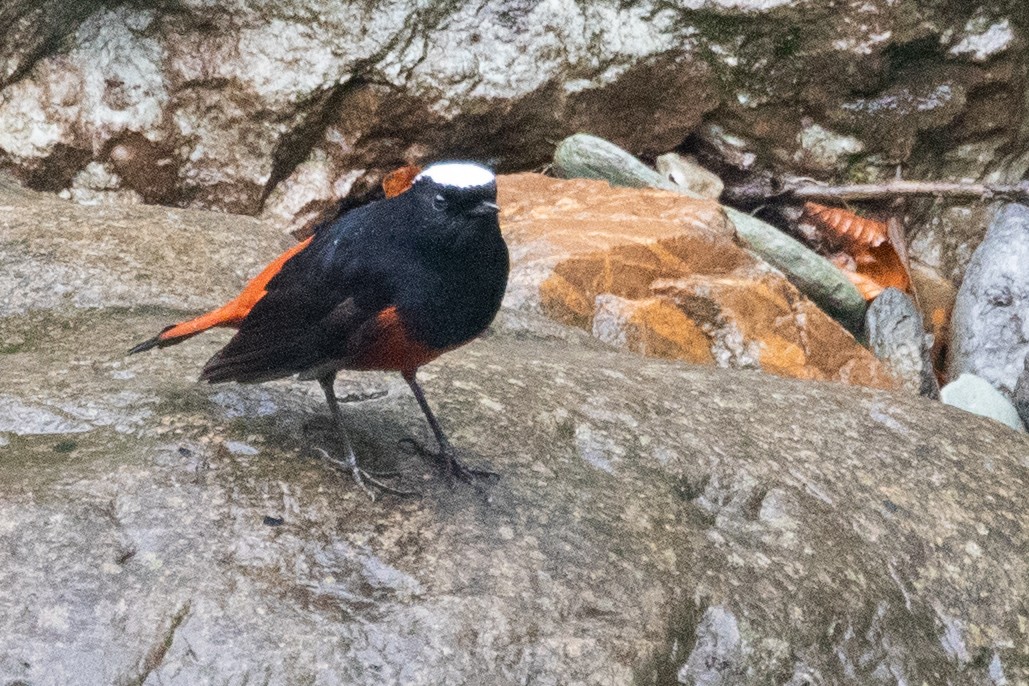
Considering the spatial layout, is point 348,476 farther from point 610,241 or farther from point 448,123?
point 448,123

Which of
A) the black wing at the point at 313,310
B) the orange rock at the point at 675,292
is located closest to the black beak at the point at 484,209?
the black wing at the point at 313,310

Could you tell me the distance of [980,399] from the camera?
5.07 meters

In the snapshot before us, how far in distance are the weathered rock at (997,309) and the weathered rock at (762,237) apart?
1.80 feet

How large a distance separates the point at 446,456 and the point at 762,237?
10.8 ft

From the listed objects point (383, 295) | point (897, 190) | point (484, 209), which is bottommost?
point (897, 190)

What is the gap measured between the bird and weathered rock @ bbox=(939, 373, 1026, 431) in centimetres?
303

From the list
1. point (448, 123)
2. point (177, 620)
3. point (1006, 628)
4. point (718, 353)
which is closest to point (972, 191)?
point (718, 353)

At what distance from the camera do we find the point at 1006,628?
2965mm

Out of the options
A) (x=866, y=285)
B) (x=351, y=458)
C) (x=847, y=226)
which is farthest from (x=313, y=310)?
(x=847, y=226)

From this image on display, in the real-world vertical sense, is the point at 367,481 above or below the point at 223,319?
below

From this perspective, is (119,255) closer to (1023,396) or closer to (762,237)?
(762,237)

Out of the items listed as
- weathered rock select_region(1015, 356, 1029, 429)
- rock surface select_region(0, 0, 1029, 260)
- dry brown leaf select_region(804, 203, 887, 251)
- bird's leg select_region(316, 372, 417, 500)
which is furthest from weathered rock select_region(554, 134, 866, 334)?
bird's leg select_region(316, 372, 417, 500)

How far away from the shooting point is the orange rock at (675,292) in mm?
4711

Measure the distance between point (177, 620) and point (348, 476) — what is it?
2.13 feet
